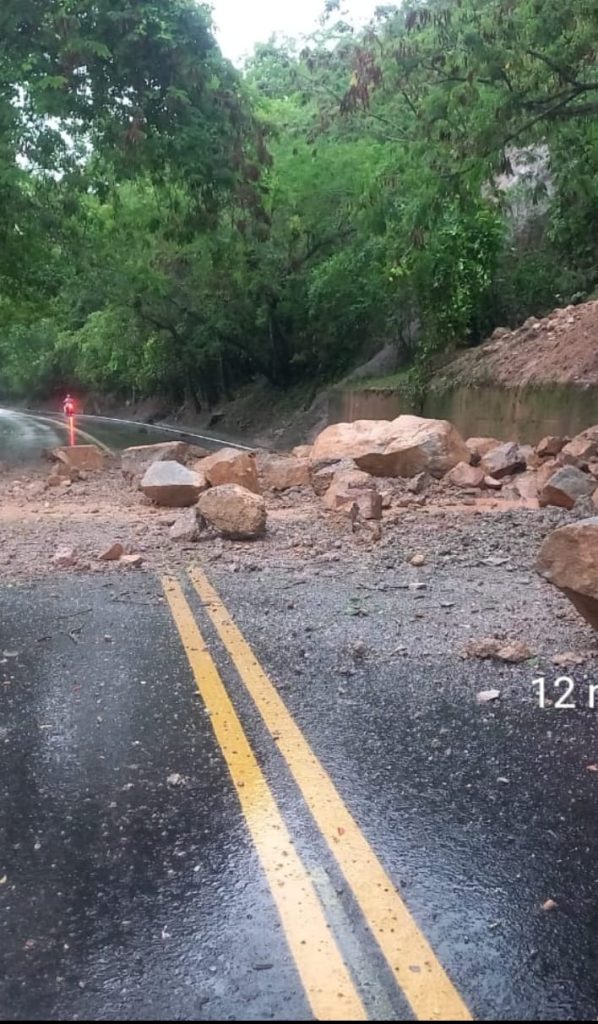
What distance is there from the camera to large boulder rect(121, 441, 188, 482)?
15.9 m

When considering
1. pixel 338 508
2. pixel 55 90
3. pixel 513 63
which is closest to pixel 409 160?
pixel 513 63

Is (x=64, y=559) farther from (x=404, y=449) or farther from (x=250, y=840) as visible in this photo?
(x=404, y=449)

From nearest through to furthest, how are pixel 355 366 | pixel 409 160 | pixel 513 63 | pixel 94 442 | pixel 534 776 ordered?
1. pixel 534 776
2. pixel 513 63
3. pixel 409 160
4. pixel 94 442
5. pixel 355 366

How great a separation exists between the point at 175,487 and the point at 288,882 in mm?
9124

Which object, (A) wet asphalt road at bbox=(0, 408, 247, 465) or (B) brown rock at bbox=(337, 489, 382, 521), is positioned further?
(A) wet asphalt road at bbox=(0, 408, 247, 465)

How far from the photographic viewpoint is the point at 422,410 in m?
20.9

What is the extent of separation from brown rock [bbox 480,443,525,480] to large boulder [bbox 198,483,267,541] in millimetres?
5006

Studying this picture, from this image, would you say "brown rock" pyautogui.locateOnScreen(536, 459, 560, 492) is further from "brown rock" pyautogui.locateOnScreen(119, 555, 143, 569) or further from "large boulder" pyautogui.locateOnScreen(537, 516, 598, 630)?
"large boulder" pyautogui.locateOnScreen(537, 516, 598, 630)

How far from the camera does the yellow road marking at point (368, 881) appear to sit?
2.54 m

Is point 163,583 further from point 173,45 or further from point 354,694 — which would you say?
point 173,45

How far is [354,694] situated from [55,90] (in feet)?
37.9

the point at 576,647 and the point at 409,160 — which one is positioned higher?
the point at 409,160

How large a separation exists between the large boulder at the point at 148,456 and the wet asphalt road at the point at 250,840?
401 inches

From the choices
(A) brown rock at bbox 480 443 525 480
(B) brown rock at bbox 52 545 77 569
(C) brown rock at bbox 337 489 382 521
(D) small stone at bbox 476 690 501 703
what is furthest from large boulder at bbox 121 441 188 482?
(D) small stone at bbox 476 690 501 703
